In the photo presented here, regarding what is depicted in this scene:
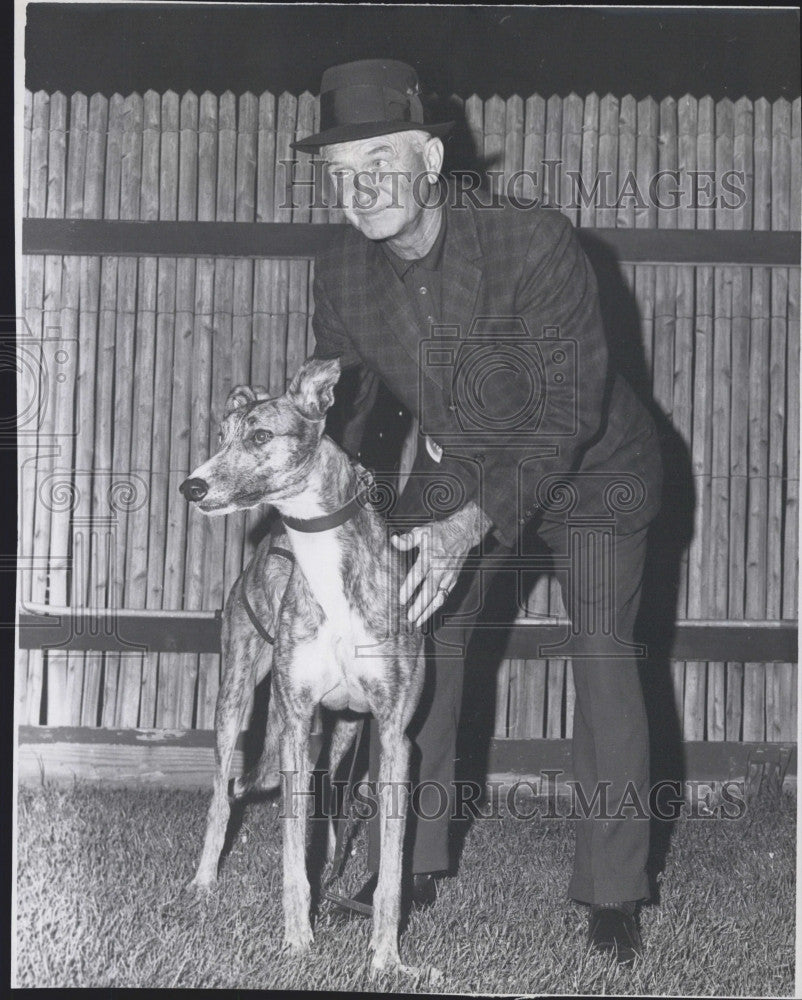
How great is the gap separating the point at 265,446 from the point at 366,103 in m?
1.00

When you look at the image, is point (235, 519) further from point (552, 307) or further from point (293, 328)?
point (552, 307)

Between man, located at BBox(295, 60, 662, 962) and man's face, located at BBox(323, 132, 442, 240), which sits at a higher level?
man's face, located at BBox(323, 132, 442, 240)

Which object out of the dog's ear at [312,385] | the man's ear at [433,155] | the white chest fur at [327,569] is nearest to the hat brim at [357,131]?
the man's ear at [433,155]

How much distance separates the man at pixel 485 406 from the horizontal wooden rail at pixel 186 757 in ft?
4.00

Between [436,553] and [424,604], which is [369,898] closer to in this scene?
[424,604]

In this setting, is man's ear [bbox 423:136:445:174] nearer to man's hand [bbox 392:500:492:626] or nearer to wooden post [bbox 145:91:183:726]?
man's hand [bbox 392:500:492:626]

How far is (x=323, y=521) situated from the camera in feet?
10.2

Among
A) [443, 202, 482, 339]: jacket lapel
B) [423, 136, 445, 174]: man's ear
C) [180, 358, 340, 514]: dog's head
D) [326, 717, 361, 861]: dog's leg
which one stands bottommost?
[326, 717, 361, 861]: dog's leg

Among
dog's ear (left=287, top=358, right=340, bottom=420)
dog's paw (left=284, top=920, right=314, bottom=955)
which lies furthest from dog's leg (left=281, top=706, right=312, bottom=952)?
dog's ear (left=287, top=358, right=340, bottom=420)

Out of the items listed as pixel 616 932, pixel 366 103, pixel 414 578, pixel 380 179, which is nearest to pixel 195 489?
pixel 414 578

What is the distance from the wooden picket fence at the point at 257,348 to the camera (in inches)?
181

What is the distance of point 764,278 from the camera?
4738 mm

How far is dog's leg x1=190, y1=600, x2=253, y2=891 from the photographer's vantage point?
3.58 m

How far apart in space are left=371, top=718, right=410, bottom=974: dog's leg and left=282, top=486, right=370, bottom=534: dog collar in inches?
21.4
